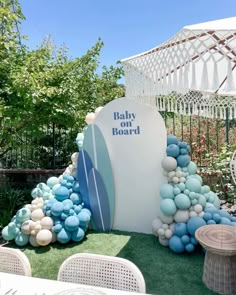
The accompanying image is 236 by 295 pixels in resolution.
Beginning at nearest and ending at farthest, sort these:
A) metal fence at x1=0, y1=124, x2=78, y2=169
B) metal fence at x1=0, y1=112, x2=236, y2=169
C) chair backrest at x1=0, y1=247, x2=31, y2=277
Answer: chair backrest at x1=0, y1=247, x2=31, y2=277 → metal fence at x1=0, y1=112, x2=236, y2=169 → metal fence at x1=0, y1=124, x2=78, y2=169

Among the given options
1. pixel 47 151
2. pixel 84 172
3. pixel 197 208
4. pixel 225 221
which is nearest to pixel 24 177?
pixel 47 151

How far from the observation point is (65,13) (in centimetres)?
755

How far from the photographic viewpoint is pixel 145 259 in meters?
3.26

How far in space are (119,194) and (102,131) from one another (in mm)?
999

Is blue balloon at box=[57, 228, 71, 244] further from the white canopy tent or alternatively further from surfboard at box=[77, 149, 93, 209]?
the white canopy tent

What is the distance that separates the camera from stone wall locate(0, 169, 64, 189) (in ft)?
18.9

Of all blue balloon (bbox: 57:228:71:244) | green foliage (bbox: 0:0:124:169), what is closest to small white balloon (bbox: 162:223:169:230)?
blue balloon (bbox: 57:228:71:244)

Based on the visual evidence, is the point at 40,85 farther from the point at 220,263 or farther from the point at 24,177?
the point at 220,263

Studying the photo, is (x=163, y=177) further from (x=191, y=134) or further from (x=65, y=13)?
(x=65, y=13)

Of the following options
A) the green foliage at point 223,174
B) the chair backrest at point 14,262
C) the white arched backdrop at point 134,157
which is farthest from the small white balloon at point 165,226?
the chair backrest at point 14,262

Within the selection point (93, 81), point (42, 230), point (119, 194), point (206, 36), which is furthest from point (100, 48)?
point (206, 36)

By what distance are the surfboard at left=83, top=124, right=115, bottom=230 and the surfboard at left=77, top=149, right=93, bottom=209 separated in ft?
0.21

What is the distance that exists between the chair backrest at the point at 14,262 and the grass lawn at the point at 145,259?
150 cm

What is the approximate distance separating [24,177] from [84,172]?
231 cm
